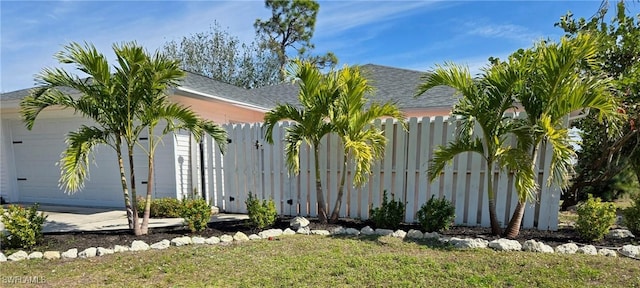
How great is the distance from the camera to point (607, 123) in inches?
244

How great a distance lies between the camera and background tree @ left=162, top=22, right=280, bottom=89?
22.1 m

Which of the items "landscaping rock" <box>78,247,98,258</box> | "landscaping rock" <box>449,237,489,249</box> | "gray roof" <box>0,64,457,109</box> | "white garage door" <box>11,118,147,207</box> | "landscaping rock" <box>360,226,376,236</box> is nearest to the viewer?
"landscaping rock" <box>78,247,98,258</box>

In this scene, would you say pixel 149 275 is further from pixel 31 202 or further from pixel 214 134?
pixel 31 202

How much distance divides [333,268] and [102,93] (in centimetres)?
376

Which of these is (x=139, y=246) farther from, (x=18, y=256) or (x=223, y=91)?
(x=223, y=91)

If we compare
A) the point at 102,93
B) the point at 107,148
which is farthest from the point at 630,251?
the point at 107,148

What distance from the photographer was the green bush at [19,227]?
4.23 metres

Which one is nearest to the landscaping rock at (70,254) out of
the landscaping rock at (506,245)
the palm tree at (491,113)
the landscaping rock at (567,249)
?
the palm tree at (491,113)

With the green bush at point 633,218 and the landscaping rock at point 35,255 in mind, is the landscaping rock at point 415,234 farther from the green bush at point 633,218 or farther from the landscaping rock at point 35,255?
the landscaping rock at point 35,255

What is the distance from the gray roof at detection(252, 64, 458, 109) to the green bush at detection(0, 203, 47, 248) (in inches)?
231

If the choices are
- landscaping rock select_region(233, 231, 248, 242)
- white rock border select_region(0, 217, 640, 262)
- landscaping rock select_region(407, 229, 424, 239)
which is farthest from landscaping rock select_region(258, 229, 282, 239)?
landscaping rock select_region(407, 229, 424, 239)

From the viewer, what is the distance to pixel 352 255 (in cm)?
404

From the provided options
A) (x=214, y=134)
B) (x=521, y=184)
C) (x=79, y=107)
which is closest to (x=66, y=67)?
(x=79, y=107)

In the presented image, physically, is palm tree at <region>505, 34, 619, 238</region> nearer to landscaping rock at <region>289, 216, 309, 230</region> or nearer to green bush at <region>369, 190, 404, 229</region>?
green bush at <region>369, 190, 404, 229</region>
